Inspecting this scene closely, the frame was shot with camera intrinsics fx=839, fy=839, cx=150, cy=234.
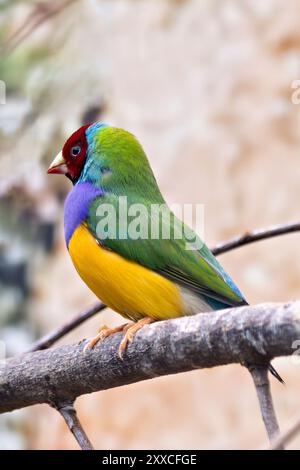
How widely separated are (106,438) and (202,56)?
102 inches

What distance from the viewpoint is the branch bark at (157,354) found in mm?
1718

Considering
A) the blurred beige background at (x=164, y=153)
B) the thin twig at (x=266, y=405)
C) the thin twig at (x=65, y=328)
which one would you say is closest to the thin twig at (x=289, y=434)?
the thin twig at (x=266, y=405)

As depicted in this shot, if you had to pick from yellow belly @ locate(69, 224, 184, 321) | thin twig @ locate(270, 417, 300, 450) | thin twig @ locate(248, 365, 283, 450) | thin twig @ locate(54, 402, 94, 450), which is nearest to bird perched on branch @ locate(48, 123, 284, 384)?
yellow belly @ locate(69, 224, 184, 321)

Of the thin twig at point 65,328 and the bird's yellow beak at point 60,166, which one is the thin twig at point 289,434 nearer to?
the thin twig at point 65,328

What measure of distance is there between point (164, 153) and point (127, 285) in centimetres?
A: 305

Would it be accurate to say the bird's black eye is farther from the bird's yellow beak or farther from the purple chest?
the purple chest

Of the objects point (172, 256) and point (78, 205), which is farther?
point (78, 205)

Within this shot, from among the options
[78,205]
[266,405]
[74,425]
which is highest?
[78,205]

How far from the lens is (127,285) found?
256cm

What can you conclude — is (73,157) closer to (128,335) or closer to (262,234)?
(262,234)

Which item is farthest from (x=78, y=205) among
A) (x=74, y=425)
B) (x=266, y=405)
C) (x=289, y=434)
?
(x=289, y=434)

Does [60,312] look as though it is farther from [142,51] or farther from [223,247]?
[223,247]

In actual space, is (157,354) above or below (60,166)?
below

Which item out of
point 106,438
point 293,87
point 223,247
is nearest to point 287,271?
point 293,87
